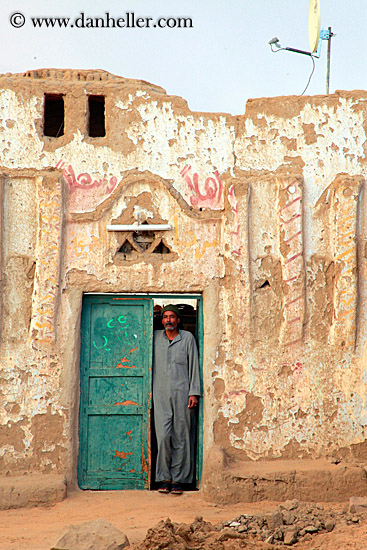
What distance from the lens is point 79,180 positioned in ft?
20.6

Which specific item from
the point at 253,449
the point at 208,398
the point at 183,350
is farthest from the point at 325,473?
the point at 183,350

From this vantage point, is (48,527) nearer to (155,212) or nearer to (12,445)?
A: (12,445)

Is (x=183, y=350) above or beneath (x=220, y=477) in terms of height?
above

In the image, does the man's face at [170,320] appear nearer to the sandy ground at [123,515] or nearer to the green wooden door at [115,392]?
the green wooden door at [115,392]

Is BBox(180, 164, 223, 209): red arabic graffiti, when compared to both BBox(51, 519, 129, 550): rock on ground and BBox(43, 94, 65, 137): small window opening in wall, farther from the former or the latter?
BBox(51, 519, 129, 550): rock on ground

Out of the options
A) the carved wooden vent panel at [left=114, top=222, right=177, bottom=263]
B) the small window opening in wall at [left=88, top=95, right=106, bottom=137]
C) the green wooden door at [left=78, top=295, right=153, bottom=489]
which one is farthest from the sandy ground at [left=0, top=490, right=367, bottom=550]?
the small window opening in wall at [left=88, top=95, right=106, bottom=137]

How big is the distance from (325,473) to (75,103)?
3.95m

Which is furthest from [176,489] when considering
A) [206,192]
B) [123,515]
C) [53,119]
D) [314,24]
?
[314,24]

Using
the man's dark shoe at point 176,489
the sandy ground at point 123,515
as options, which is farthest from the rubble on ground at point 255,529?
the man's dark shoe at point 176,489

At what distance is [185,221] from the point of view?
20.7 ft

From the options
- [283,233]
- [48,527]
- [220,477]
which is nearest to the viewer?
[48,527]

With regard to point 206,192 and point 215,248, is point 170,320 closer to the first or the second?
point 215,248

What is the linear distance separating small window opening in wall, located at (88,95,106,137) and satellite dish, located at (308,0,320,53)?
2439 millimetres

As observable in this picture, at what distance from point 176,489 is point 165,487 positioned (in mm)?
103
